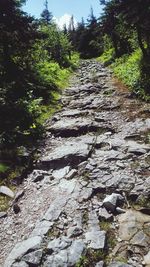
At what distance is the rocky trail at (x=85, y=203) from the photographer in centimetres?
626

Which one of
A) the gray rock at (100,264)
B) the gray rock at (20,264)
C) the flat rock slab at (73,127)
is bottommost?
the gray rock at (20,264)

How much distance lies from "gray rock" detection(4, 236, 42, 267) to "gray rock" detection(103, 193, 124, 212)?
5.75 feet

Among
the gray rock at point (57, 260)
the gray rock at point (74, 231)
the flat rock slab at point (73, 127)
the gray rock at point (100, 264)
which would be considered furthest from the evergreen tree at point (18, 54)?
the gray rock at point (100, 264)

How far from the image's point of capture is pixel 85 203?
7.96m

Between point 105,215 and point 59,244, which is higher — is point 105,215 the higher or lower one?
the higher one

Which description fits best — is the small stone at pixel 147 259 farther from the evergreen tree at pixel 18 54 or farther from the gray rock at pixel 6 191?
the evergreen tree at pixel 18 54

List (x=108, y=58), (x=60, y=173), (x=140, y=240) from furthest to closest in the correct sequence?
1. (x=108, y=58)
2. (x=60, y=173)
3. (x=140, y=240)

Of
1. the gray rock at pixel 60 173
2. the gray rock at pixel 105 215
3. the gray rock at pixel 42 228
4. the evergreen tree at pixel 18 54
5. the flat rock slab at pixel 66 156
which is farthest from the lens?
the evergreen tree at pixel 18 54

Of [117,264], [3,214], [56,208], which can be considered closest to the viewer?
[117,264]

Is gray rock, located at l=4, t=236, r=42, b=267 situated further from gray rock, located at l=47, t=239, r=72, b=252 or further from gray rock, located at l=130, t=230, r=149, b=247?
gray rock, located at l=130, t=230, r=149, b=247

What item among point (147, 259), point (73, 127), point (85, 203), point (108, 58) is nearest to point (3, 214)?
point (85, 203)

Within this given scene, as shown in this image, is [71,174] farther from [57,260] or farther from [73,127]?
[73,127]

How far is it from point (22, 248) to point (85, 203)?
76.9 inches

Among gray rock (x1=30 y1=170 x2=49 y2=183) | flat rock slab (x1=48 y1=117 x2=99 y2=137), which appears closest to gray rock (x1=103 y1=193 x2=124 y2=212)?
gray rock (x1=30 y1=170 x2=49 y2=183)
